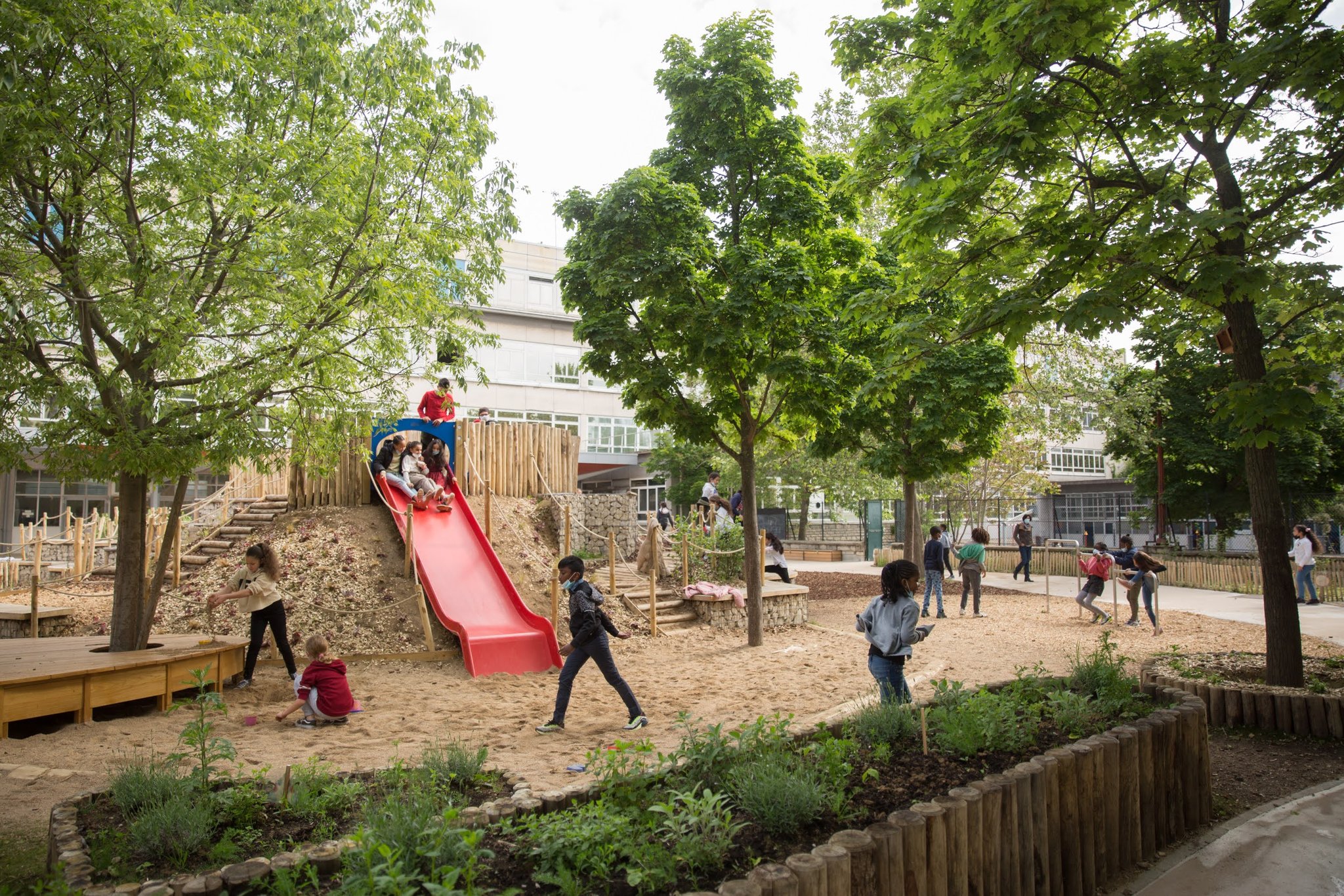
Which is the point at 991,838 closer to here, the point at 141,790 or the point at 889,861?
the point at 889,861

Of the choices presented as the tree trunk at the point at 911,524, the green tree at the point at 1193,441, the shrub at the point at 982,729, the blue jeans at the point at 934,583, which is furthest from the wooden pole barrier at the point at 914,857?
the green tree at the point at 1193,441

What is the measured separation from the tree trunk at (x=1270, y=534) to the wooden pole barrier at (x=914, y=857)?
566 centimetres

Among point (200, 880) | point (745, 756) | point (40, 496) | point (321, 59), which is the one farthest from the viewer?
point (40, 496)

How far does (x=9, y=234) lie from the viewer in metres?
7.23

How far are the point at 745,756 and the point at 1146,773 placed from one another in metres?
2.36

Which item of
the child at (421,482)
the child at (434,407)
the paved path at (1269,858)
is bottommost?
the paved path at (1269,858)

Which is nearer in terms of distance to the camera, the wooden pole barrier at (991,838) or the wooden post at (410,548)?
the wooden pole barrier at (991,838)

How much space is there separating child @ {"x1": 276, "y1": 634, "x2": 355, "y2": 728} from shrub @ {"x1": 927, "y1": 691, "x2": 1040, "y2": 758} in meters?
5.11

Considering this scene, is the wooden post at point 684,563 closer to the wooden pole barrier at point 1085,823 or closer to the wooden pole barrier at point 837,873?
the wooden pole barrier at point 1085,823

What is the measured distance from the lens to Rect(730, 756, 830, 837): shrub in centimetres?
364

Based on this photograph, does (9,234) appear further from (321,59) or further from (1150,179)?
(1150,179)

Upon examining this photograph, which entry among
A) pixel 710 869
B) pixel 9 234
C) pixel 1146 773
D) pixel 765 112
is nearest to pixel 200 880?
pixel 710 869

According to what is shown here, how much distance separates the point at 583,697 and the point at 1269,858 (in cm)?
591

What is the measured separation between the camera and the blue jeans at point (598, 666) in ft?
22.5
